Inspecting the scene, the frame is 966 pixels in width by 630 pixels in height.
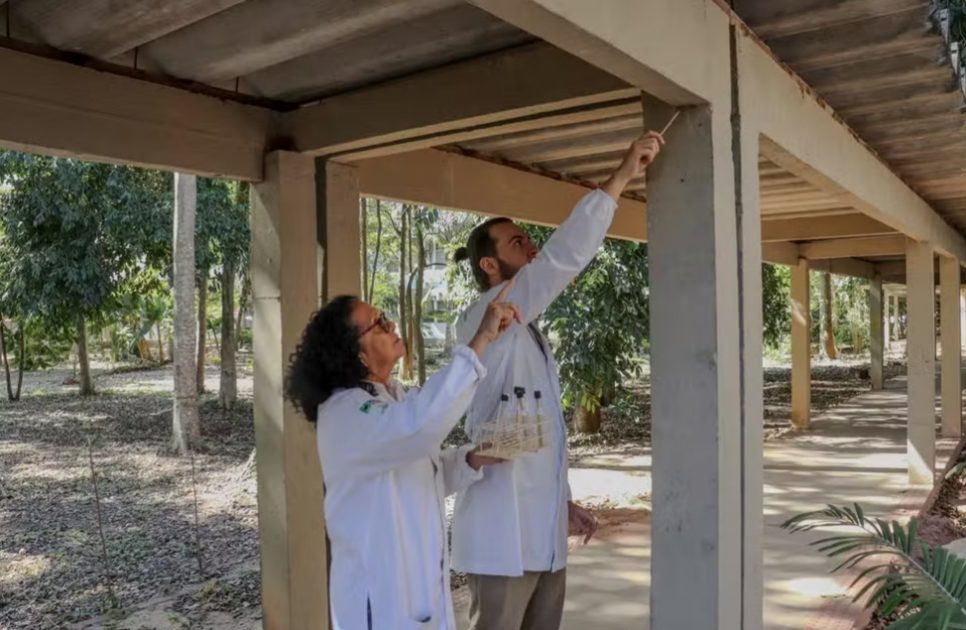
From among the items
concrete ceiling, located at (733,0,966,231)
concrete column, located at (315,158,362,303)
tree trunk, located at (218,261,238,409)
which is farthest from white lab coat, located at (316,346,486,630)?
tree trunk, located at (218,261,238,409)

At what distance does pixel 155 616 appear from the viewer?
514 centimetres

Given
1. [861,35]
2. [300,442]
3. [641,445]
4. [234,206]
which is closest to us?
[861,35]

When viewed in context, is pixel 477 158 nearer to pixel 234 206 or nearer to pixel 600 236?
pixel 600 236

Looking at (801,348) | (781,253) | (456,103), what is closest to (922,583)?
(456,103)

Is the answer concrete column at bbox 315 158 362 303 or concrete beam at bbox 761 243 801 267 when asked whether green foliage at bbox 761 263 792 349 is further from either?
concrete column at bbox 315 158 362 303

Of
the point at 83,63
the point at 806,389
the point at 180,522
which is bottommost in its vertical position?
the point at 180,522

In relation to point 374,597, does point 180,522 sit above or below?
below

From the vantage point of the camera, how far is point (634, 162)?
2.34m

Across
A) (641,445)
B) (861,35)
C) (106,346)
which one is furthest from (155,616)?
(106,346)

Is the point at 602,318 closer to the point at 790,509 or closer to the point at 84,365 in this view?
the point at 790,509

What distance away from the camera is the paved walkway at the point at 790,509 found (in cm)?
446

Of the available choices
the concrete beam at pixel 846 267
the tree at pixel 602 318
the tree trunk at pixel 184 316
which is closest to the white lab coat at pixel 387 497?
the tree at pixel 602 318

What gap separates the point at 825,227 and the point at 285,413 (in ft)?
22.2

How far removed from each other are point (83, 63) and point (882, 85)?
10.3 feet
